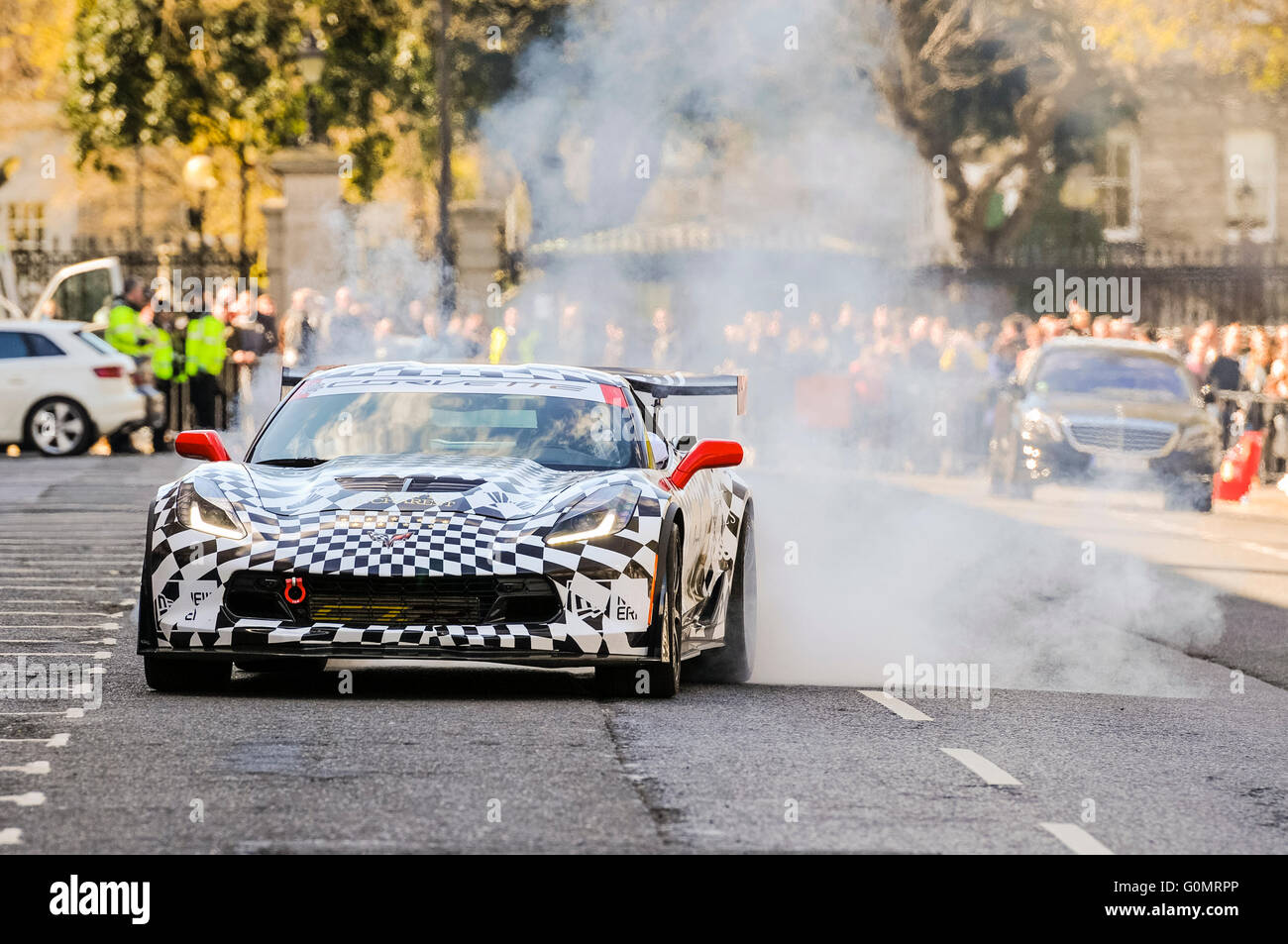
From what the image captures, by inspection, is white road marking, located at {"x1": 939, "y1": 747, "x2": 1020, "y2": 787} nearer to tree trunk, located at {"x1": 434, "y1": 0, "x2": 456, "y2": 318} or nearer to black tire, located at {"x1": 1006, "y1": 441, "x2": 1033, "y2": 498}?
black tire, located at {"x1": 1006, "y1": 441, "x2": 1033, "y2": 498}

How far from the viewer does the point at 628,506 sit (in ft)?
30.0

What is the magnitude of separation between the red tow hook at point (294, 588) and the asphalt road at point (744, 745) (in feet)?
1.33

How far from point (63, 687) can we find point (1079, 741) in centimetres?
392

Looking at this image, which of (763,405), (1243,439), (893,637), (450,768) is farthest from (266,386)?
(450,768)

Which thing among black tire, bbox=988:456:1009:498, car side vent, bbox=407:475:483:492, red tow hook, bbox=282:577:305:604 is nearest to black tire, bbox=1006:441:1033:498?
black tire, bbox=988:456:1009:498

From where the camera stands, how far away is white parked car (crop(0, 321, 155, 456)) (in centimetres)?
2806

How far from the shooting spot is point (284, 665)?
9641 millimetres

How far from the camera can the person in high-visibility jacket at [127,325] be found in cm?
2869

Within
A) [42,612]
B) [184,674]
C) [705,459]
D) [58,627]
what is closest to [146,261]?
[42,612]

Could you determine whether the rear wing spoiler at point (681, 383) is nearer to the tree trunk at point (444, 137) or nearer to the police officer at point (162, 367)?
the police officer at point (162, 367)

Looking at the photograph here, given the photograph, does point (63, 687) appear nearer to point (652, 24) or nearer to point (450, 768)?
point (450, 768)

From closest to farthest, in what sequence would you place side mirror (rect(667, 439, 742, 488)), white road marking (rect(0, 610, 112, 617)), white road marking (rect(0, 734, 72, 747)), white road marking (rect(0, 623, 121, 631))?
white road marking (rect(0, 734, 72, 747))
side mirror (rect(667, 439, 742, 488))
white road marking (rect(0, 623, 121, 631))
white road marking (rect(0, 610, 112, 617))

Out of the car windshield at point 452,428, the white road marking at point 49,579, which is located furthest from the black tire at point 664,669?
the white road marking at point 49,579

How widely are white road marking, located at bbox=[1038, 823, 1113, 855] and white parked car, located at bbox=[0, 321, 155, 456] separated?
22479mm
